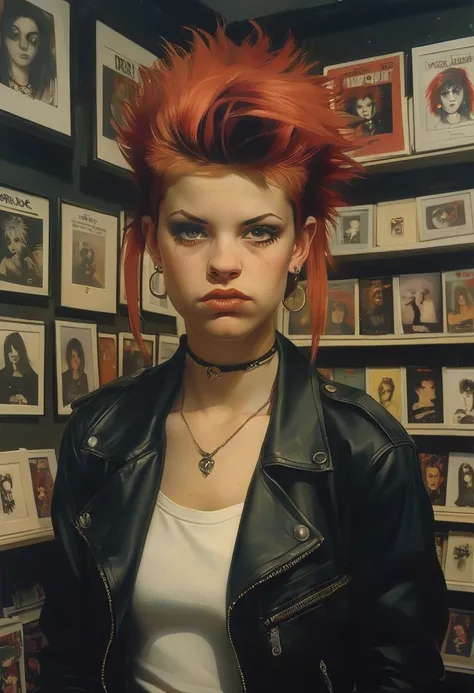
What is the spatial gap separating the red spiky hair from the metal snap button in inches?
17.8

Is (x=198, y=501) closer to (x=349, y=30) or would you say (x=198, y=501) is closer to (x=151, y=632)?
(x=151, y=632)

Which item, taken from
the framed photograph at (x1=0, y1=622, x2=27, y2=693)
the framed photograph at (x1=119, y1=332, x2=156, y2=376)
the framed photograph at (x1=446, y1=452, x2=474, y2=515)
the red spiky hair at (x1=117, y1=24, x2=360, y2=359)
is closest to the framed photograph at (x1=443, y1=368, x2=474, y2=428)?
the framed photograph at (x1=446, y1=452, x2=474, y2=515)

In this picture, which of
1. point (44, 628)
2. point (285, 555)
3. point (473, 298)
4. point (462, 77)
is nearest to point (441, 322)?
point (473, 298)

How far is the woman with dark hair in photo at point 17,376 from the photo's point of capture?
1.25m

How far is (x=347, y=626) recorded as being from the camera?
1017 mm

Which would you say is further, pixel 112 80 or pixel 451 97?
pixel 112 80

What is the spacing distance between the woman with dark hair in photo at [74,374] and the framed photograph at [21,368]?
6 cm

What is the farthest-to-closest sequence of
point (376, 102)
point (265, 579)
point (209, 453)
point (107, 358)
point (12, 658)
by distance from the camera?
1. point (107, 358)
2. point (376, 102)
3. point (12, 658)
4. point (209, 453)
5. point (265, 579)

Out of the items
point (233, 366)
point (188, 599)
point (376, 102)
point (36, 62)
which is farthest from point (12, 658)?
point (376, 102)

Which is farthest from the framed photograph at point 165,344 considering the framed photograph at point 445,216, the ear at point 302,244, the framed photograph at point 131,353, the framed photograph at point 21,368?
the framed photograph at point 445,216

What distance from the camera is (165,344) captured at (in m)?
1.50

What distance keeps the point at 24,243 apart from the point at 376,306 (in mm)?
725

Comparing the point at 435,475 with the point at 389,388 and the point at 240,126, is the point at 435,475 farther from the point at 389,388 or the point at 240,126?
the point at 240,126

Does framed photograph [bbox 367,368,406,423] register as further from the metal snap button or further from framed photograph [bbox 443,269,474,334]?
the metal snap button
